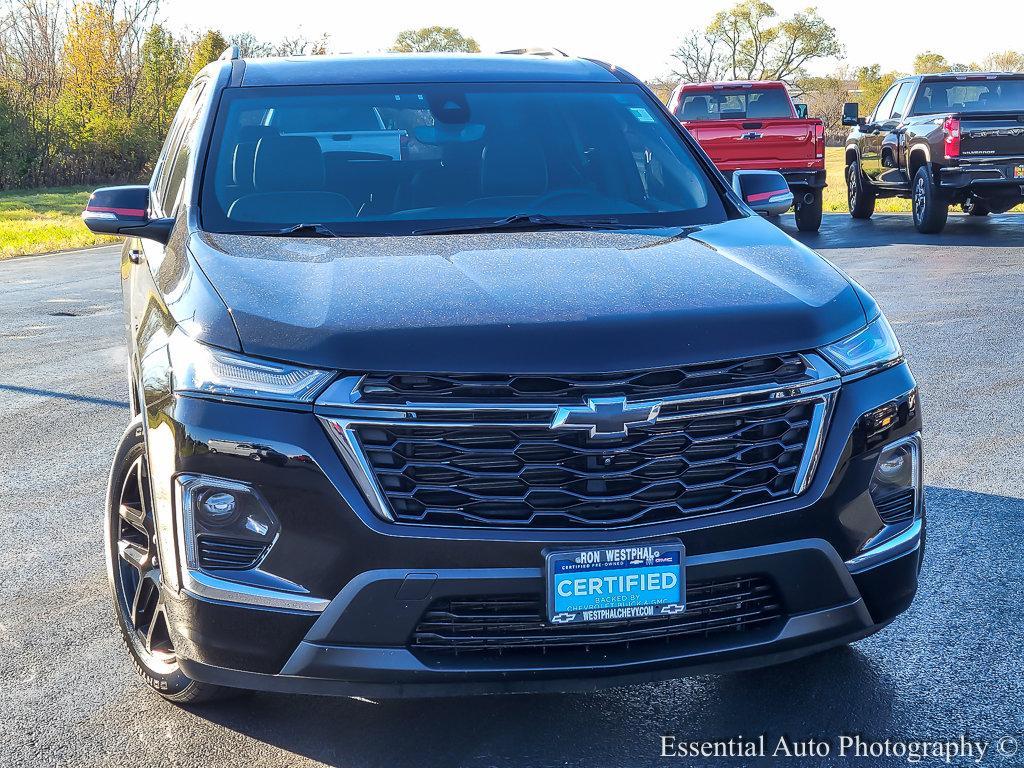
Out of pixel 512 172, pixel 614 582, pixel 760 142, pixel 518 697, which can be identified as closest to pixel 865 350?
pixel 614 582

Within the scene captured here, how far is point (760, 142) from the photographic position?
634 inches

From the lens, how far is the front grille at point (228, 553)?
109 inches

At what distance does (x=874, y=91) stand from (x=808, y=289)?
6181 cm

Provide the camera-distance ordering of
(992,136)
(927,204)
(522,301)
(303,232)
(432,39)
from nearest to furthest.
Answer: (522,301) → (303,232) → (992,136) → (927,204) → (432,39)

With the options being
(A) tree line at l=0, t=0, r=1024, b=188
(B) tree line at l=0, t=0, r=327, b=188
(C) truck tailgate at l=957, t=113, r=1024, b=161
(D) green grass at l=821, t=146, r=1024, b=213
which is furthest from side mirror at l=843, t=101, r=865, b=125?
(B) tree line at l=0, t=0, r=327, b=188

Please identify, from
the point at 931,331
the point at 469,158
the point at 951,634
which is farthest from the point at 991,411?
the point at 469,158

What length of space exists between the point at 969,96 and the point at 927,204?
80.2 inches

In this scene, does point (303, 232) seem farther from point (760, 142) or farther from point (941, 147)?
point (760, 142)

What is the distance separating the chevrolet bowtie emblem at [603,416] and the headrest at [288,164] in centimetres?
174

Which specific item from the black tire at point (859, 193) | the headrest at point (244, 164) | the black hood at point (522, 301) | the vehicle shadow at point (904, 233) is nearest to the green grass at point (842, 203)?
the black tire at point (859, 193)

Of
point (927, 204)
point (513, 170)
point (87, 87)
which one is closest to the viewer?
point (513, 170)

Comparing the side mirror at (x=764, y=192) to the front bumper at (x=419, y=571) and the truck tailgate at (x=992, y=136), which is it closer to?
the front bumper at (x=419, y=571)

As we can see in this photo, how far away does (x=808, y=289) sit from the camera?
10.4ft

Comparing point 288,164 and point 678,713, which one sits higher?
point 288,164
